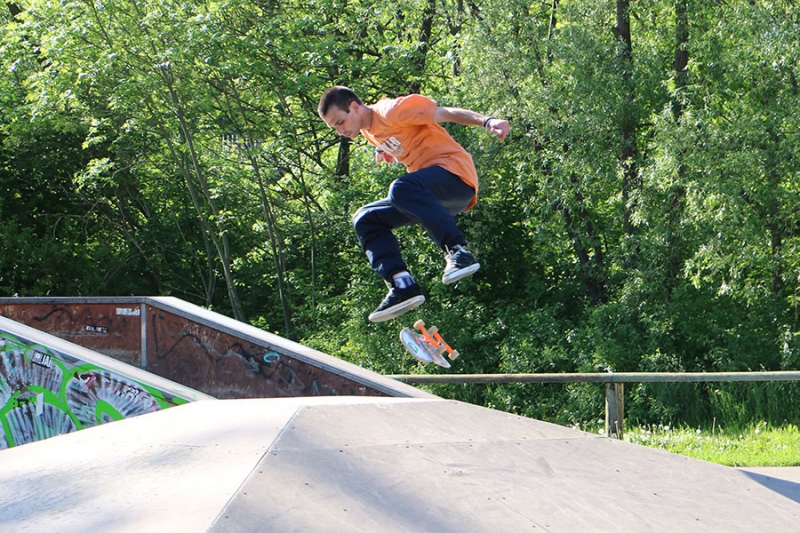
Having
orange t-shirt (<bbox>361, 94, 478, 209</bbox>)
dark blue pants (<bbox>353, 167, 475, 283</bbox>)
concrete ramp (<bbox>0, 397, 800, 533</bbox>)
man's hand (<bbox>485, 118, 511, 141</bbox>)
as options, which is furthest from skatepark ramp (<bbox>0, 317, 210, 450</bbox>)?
man's hand (<bbox>485, 118, 511, 141</bbox>)

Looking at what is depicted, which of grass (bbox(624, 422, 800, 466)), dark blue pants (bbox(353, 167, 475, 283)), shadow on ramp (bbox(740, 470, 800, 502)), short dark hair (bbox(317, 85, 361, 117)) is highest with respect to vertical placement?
short dark hair (bbox(317, 85, 361, 117))

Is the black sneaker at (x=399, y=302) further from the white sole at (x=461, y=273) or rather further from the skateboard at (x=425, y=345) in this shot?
the skateboard at (x=425, y=345)

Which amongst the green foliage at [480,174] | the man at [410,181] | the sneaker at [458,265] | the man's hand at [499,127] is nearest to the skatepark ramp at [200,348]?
the man at [410,181]

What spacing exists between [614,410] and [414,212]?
395cm

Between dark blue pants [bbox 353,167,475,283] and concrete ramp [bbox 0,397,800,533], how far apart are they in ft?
3.27

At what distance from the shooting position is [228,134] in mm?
15602

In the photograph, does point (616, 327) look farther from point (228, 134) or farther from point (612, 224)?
point (228, 134)

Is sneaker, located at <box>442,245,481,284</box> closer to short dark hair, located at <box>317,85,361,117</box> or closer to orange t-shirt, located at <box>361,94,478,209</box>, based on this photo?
orange t-shirt, located at <box>361,94,478,209</box>

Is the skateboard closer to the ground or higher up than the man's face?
closer to the ground

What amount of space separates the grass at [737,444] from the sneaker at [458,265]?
3.71 meters

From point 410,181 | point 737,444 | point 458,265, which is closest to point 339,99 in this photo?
point 410,181

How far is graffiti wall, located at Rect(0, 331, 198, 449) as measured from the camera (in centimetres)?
558

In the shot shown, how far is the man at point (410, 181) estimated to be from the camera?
494 centimetres

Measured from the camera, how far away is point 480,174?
1348 cm
